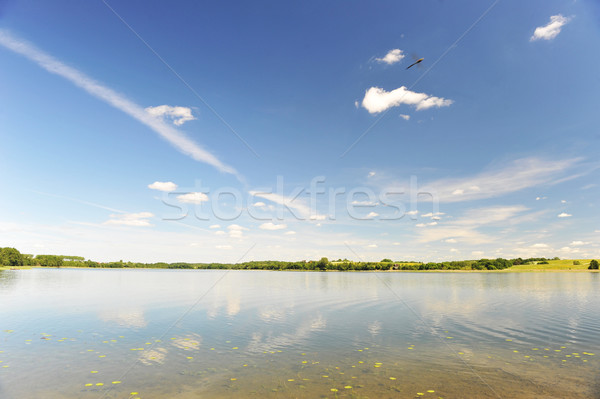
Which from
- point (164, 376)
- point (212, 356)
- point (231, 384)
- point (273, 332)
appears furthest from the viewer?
point (273, 332)

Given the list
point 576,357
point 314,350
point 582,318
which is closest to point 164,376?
point 314,350

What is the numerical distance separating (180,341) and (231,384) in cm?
956

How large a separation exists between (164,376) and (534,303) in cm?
4873

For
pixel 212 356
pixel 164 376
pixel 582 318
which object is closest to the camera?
pixel 164 376

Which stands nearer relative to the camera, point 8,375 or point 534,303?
point 8,375

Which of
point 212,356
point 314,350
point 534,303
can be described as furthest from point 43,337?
point 534,303

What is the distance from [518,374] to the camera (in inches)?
621

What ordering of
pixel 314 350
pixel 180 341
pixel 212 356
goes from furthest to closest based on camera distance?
1. pixel 180 341
2. pixel 314 350
3. pixel 212 356

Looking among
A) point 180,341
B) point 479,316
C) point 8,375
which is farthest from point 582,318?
point 8,375

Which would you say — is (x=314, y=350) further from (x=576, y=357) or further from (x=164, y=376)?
(x=576, y=357)

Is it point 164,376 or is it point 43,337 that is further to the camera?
point 43,337

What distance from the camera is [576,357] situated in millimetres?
18703

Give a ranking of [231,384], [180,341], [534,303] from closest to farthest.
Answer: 1. [231,384]
2. [180,341]
3. [534,303]

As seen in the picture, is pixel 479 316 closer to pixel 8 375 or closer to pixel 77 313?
pixel 8 375
